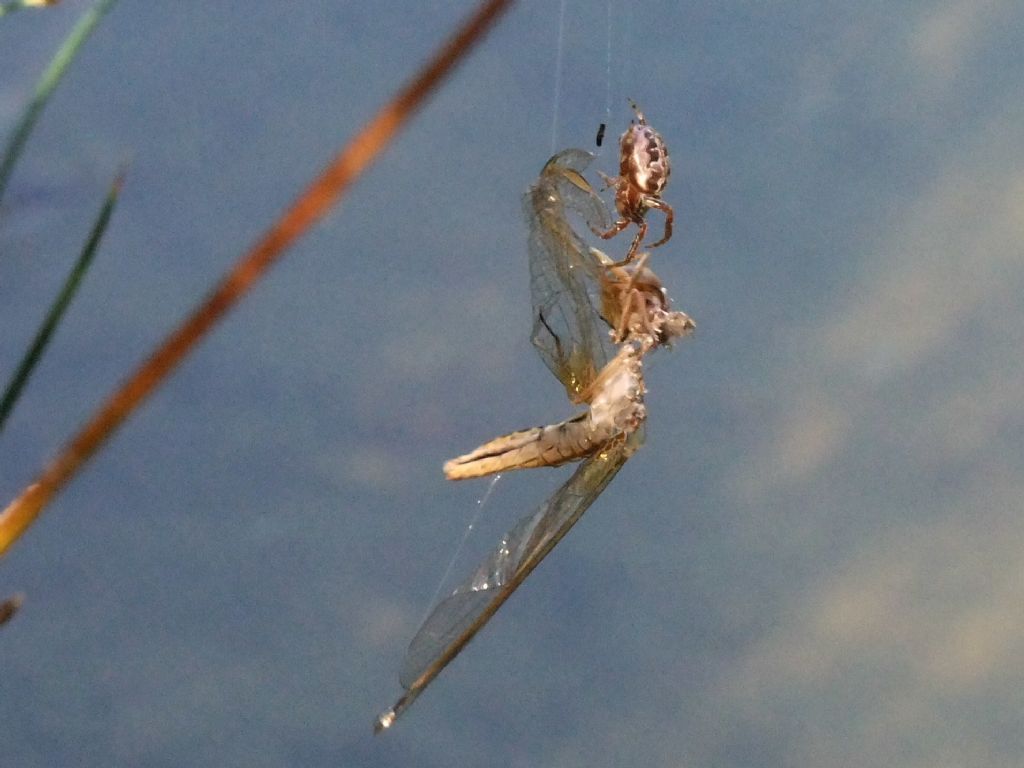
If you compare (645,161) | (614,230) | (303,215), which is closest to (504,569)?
(614,230)

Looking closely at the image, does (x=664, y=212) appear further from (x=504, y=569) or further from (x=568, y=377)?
(x=504, y=569)

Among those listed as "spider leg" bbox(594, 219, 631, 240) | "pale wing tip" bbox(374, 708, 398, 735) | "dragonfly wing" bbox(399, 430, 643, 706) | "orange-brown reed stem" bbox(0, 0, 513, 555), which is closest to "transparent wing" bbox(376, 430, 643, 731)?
"dragonfly wing" bbox(399, 430, 643, 706)

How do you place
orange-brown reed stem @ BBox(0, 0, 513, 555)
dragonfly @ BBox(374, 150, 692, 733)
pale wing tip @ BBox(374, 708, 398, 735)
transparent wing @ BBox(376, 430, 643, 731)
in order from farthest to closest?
dragonfly @ BBox(374, 150, 692, 733) < transparent wing @ BBox(376, 430, 643, 731) < pale wing tip @ BBox(374, 708, 398, 735) < orange-brown reed stem @ BBox(0, 0, 513, 555)

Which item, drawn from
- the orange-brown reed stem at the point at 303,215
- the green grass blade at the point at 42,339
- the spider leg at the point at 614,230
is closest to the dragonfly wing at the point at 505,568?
the spider leg at the point at 614,230

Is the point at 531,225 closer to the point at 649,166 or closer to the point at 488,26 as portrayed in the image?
the point at 649,166

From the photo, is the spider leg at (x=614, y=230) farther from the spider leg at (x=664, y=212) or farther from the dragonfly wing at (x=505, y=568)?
the dragonfly wing at (x=505, y=568)

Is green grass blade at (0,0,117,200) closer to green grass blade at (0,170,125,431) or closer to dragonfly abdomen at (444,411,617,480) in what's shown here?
green grass blade at (0,170,125,431)
